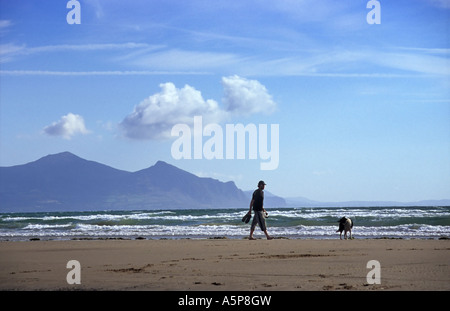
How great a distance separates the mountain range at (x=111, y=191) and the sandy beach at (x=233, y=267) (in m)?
128

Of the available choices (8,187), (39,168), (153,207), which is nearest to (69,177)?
(39,168)

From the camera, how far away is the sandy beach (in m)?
7.93

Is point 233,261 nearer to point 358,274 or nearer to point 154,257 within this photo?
point 154,257

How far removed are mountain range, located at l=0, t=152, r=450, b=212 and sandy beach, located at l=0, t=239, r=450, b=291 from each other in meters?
128

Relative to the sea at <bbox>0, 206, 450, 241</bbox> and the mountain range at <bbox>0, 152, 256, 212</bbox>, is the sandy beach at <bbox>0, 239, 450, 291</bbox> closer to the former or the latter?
the sea at <bbox>0, 206, 450, 241</bbox>

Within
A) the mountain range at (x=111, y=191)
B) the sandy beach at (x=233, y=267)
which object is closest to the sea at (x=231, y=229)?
the sandy beach at (x=233, y=267)

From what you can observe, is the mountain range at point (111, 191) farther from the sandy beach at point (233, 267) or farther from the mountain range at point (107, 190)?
the sandy beach at point (233, 267)

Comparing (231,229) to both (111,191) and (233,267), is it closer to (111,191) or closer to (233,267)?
(233,267)

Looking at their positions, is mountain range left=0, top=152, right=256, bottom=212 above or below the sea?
above

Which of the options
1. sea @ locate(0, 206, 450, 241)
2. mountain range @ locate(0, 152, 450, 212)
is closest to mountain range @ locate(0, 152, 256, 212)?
mountain range @ locate(0, 152, 450, 212)

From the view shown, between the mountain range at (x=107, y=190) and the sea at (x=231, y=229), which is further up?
the mountain range at (x=107, y=190)

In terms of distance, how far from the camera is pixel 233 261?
1127 centimetres

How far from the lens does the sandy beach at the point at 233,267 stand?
7.93 meters
